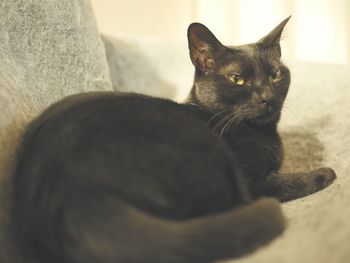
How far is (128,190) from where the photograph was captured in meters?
0.67

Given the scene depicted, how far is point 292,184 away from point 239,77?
0.92 feet

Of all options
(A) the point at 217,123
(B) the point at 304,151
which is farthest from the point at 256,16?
(A) the point at 217,123

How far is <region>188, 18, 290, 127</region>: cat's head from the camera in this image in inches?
43.3

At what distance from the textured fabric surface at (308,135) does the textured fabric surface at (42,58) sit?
427 millimetres

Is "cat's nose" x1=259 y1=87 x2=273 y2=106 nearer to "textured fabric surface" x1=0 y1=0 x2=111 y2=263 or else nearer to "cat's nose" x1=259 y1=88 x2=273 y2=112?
"cat's nose" x1=259 y1=88 x2=273 y2=112

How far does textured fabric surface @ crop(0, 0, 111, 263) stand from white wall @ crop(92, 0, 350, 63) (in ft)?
4.01

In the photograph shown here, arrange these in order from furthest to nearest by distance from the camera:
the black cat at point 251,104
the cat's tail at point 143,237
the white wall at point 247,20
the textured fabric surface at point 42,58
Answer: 1. the white wall at point 247,20
2. the black cat at point 251,104
3. the textured fabric surface at point 42,58
4. the cat's tail at point 143,237

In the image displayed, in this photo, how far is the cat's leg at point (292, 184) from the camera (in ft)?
3.49

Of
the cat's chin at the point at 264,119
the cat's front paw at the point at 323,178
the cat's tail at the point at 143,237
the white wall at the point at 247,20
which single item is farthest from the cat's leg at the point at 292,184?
the white wall at the point at 247,20

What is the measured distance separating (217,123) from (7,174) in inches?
18.9

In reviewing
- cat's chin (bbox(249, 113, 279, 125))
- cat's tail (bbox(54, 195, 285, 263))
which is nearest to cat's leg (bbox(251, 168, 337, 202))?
cat's chin (bbox(249, 113, 279, 125))

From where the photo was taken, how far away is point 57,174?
70 centimetres

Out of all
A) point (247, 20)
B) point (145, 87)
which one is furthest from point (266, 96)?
point (247, 20)

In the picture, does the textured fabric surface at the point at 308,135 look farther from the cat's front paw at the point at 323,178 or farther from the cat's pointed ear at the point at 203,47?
the cat's pointed ear at the point at 203,47
